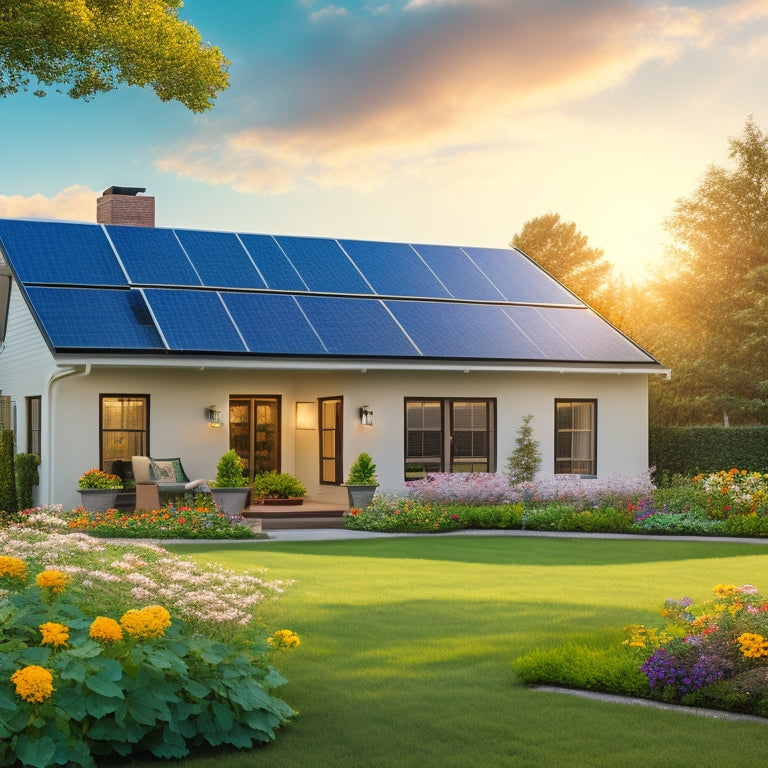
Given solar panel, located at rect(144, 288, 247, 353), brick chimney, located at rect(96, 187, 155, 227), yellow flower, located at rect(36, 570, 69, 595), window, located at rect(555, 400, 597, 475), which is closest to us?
yellow flower, located at rect(36, 570, 69, 595)

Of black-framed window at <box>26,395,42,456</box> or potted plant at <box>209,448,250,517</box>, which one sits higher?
black-framed window at <box>26,395,42,456</box>

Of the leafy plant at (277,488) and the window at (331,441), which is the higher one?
the window at (331,441)

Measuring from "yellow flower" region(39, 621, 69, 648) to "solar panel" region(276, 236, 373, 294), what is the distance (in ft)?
55.1

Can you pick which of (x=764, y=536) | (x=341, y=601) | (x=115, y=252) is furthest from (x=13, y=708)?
(x=115, y=252)

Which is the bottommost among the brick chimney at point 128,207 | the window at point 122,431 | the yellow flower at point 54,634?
the yellow flower at point 54,634

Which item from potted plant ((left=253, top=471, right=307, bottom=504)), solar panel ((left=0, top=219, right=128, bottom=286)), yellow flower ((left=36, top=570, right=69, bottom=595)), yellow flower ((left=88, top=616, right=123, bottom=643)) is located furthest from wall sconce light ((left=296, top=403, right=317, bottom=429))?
yellow flower ((left=88, top=616, right=123, bottom=643))

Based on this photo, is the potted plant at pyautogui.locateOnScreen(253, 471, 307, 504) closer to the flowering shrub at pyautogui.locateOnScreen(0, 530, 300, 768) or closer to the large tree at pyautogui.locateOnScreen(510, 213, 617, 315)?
the flowering shrub at pyautogui.locateOnScreen(0, 530, 300, 768)

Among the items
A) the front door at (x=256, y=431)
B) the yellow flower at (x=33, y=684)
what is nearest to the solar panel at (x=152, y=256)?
the front door at (x=256, y=431)

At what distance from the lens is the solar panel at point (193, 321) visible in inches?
736

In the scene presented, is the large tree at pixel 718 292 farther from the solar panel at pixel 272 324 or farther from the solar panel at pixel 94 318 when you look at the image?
the solar panel at pixel 94 318

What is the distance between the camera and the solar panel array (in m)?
19.1

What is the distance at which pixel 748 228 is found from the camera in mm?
38969

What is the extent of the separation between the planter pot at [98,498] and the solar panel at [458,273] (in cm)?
897

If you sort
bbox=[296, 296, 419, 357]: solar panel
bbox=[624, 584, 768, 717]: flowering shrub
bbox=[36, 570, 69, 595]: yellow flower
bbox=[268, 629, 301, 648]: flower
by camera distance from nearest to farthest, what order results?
bbox=[36, 570, 69, 595]: yellow flower < bbox=[268, 629, 301, 648]: flower < bbox=[624, 584, 768, 717]: flowering shrub < bbox=[296, 296, 419, 357]: solar panel
